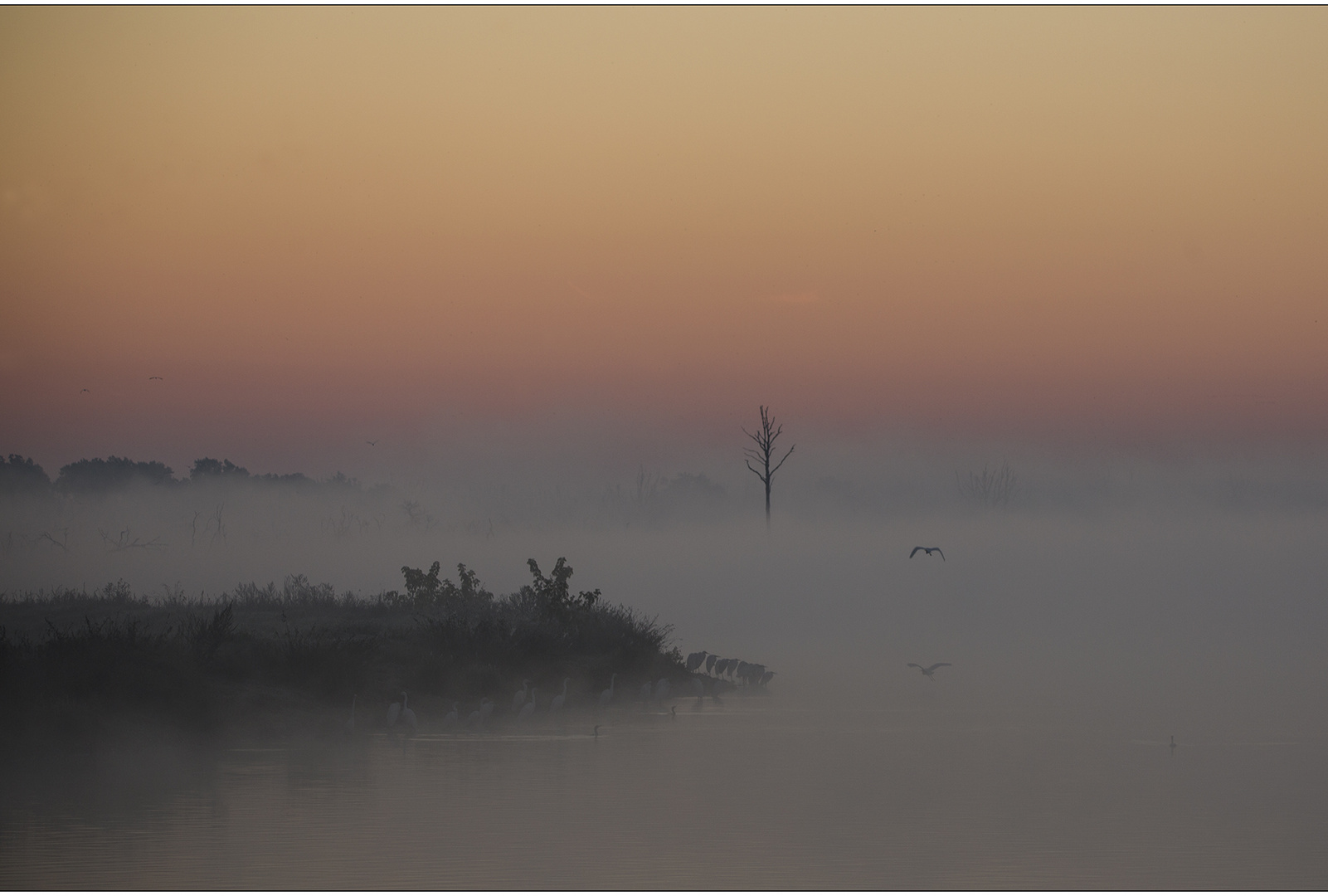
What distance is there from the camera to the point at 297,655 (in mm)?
29422

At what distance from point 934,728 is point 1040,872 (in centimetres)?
1195

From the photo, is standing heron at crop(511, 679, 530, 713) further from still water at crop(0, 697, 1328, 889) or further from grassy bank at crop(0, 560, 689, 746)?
still water at crop(0, 697, 1328, 889)

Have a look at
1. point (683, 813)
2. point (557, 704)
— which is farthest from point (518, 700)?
point (683, 813)

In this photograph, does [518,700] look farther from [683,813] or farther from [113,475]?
[113,475]

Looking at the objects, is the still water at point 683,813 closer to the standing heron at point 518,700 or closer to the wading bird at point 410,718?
the wading bird at point 410,718

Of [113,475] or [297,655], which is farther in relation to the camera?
[113,475]

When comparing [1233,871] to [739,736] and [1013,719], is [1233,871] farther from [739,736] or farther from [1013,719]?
[1013,719]

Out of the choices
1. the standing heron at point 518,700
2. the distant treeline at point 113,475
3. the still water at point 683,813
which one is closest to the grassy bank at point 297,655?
the standing heron at point 518,700

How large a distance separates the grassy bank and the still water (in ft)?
4.00

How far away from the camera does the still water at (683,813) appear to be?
18.2 meters

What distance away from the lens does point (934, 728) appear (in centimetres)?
3030

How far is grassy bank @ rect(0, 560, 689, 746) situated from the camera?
26203mm

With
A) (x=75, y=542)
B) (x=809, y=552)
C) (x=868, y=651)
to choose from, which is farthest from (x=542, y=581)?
(x=809, y=552)

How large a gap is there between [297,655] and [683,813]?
10.6 metres
